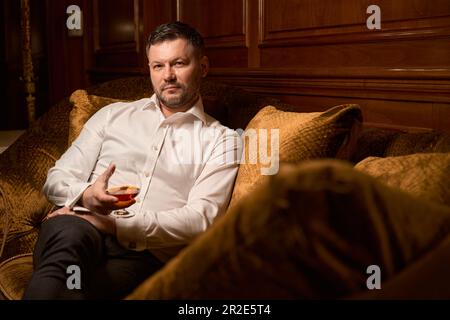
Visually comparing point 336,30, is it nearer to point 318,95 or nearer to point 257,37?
point 318,95

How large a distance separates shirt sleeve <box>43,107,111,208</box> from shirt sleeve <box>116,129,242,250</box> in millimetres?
212

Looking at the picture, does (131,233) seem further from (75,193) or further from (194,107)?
(194,107)

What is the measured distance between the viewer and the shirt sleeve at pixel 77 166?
1.67m

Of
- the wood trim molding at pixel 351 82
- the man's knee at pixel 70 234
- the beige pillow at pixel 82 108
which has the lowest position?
the man's knee at pixel 70 234

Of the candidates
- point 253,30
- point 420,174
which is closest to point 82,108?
point 253,30

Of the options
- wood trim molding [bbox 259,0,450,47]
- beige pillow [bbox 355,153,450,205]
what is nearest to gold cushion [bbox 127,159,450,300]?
beige pillow [bbox 355,153,450,205]

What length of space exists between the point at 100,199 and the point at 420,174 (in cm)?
78

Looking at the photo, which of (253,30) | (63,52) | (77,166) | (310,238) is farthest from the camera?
(63,52)

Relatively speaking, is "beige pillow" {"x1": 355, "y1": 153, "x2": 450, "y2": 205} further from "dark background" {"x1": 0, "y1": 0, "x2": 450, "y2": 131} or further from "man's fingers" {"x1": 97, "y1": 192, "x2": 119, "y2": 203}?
"man's fingers" {"x1": 97, "y1": 192, "x2": 119, "y2": 203}

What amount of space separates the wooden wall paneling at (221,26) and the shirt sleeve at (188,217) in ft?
3.02

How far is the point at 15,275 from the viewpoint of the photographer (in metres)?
1.59

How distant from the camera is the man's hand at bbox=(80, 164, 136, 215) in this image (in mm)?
1443

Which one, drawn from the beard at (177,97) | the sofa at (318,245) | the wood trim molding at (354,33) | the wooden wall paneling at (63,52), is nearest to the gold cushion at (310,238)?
the sofa at (318,245)

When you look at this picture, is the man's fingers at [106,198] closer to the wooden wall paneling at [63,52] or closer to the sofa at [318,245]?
the sofa at [318,245]
